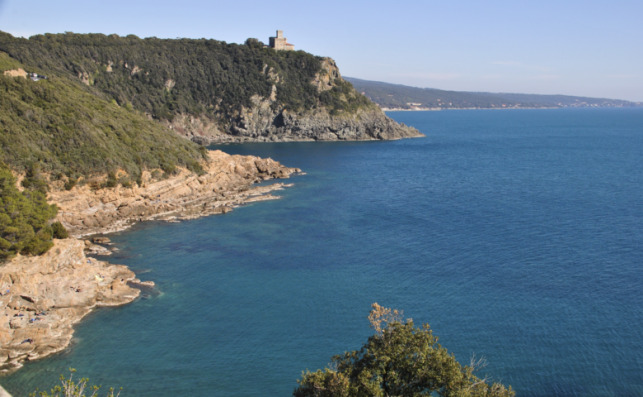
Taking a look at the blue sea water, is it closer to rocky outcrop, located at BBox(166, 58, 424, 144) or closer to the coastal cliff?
rocky outcrop, located at BBox(166, 58, 424, 144)

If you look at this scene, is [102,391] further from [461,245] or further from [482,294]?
[461,245]

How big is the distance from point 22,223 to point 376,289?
24120mm

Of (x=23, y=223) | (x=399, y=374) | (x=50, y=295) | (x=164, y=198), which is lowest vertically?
(x=50, y=295)

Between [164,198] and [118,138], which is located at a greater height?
[118,138]

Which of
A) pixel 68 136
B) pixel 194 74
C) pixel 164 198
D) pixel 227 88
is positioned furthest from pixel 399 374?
pixel 194 74

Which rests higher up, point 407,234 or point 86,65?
point 86,65

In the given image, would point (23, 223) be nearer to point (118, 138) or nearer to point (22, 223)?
point (22, 223)

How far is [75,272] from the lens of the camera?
111 feet

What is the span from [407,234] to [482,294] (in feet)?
46.2

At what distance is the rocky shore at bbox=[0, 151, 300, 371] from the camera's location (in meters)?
28.6

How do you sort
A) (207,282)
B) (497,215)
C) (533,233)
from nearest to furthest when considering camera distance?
1. (207,282)
2. (533,233)
3. (497,215)

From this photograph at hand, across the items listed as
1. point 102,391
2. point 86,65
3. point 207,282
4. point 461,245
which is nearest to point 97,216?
point 207,282

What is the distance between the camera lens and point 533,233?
47.2 metres

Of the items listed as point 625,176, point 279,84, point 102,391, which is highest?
point 279,84
